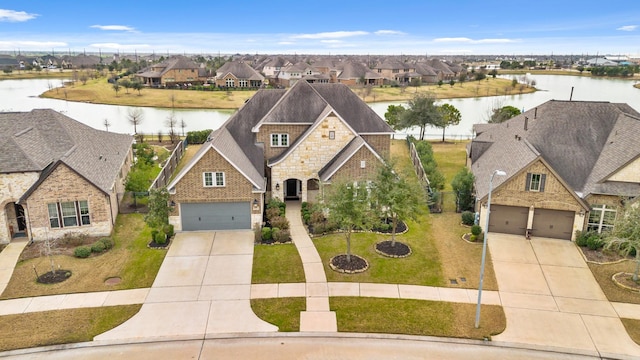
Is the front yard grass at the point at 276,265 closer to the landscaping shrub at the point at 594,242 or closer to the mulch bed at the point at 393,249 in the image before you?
the mulch bed at the point at 393,249

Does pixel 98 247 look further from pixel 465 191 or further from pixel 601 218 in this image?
pixel 601 218

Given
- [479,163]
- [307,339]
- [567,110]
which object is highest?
[567,110]

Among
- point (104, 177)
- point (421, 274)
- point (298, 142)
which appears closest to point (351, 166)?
point (298, 142)

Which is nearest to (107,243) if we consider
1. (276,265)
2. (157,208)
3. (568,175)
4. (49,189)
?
(157,208)

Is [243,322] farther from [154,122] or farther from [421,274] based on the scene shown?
[154,122]

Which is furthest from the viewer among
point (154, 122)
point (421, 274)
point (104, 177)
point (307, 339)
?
point (154, 122)

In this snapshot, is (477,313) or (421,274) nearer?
(477,313)

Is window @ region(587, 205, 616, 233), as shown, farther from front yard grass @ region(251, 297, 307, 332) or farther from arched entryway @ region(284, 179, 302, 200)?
arched entryway @ region(284, 179, 302, 200)
